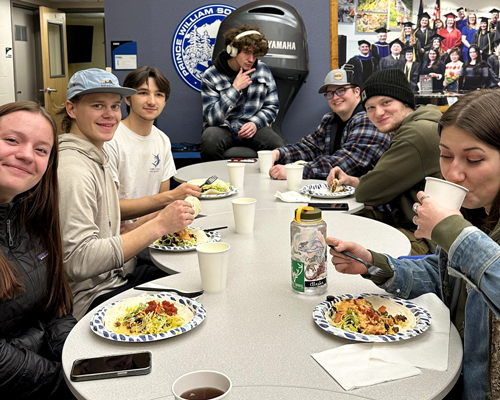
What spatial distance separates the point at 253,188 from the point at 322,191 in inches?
15.8

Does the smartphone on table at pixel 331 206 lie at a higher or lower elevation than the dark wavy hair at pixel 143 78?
lower

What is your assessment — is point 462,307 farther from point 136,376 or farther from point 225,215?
point 225,215

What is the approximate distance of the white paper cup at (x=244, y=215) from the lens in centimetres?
198

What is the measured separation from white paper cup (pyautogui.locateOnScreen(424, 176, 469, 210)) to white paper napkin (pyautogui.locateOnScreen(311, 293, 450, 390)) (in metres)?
0.30

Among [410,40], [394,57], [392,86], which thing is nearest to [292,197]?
[392,86]

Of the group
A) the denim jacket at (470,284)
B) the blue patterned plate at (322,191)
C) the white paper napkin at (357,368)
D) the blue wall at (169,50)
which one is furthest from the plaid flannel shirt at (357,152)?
the blue wall at (169,50)

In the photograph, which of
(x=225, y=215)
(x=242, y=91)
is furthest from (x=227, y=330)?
(x=242, y=91)

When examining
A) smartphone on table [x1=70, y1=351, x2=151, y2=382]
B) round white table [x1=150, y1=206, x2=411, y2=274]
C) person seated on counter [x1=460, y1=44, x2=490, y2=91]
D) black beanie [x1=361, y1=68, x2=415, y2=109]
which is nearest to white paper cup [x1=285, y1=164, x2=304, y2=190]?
round white table [x1=150, y1=206, x2=411, y2=274]

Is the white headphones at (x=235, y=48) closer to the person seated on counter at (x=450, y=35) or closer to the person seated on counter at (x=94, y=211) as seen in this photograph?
the person seated on counter at (x=450, y=35)

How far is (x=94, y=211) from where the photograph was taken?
6.42 ft

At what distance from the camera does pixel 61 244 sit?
1632mm

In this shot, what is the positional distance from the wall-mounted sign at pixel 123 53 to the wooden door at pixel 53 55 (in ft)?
9.51

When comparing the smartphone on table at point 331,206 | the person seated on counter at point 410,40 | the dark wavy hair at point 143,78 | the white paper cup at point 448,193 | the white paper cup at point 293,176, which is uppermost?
the person seated on counter at point 410,40

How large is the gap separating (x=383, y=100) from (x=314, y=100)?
3.60 m
